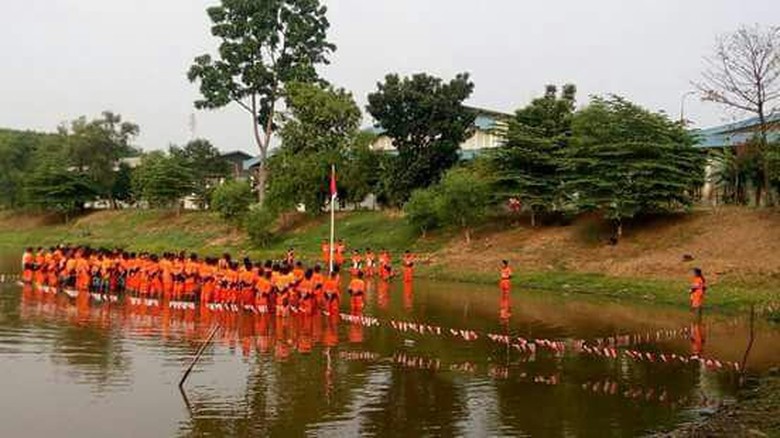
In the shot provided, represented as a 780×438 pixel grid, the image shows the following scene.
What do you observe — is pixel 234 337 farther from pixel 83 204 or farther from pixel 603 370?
pixel 83 204

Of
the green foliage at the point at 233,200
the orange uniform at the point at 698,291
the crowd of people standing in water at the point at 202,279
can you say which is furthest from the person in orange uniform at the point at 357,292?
the green foliage at the point at 233,200

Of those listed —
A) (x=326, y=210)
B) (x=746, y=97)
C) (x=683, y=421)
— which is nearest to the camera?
(x=683, y=421)

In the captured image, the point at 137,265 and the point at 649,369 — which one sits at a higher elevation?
the point at 137,265

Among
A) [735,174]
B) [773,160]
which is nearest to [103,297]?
[773,160]

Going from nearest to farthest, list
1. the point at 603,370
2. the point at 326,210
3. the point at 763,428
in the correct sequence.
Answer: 1. the point at 763,428
2. the point at 603,370
3. the point at 326,210

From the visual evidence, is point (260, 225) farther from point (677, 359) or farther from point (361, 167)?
point (677, 359)

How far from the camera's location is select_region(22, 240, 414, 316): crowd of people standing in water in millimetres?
22688

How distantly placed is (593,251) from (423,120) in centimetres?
1451

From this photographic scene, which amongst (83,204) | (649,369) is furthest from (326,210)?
(649,369)

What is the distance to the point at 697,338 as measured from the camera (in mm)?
20703

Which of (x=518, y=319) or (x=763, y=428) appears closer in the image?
(x=763, y=428)

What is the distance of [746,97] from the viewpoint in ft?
111

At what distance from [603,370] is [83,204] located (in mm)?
63495

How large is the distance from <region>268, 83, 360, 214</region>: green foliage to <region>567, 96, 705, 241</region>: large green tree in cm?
1847
